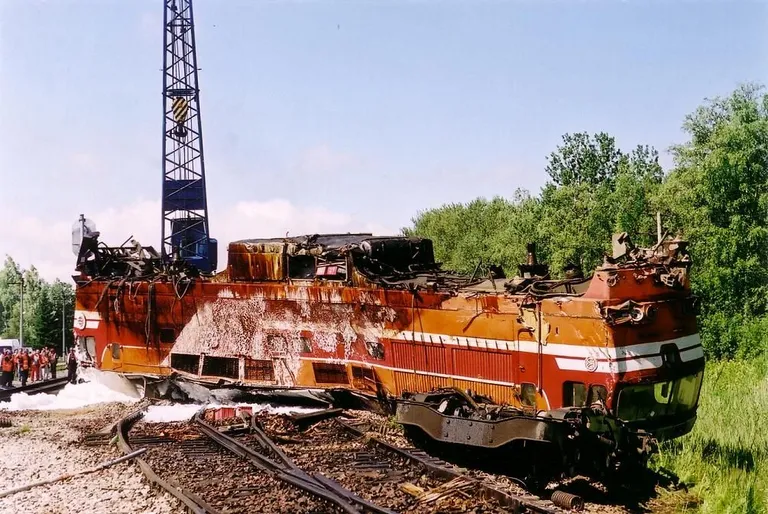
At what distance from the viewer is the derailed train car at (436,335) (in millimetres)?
9953

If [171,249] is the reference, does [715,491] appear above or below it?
below

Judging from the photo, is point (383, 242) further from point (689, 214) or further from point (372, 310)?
point (689, 214)

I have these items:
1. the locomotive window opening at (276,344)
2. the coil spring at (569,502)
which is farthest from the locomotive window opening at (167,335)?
the coil spring at (569,502)

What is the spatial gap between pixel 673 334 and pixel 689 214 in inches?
758

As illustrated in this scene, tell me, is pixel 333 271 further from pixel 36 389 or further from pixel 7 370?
pixel 7 370

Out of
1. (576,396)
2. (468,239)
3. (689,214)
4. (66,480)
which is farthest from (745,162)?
(468,239)

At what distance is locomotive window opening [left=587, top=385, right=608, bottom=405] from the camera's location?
9.97 meters

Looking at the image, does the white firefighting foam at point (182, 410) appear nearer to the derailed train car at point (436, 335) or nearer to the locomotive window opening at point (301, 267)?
the derailed train car at point (436, 335)

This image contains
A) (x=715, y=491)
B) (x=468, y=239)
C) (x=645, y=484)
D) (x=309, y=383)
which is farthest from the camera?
(x=468, y=239)

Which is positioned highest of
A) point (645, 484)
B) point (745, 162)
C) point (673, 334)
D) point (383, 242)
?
point (745, 162)

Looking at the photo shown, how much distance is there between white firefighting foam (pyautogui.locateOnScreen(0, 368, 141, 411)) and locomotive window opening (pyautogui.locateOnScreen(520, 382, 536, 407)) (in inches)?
386

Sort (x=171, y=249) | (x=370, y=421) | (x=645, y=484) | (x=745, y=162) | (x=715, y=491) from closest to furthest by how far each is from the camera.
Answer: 1. (x=715, y=491)
2. (x=645, y=484)
3. (x=370, y=421)
4. (x=745, y=162)
5. (x=171, y=249)

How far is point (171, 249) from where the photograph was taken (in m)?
35.1

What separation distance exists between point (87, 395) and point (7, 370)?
A: 7943 millimetres
